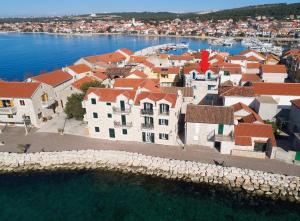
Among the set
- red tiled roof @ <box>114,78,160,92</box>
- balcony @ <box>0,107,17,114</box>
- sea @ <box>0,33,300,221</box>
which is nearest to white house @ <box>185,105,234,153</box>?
sea @ <box>0,33,300,221</box>

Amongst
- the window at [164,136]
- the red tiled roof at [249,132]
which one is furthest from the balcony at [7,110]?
the red tiled roof at [249,132]

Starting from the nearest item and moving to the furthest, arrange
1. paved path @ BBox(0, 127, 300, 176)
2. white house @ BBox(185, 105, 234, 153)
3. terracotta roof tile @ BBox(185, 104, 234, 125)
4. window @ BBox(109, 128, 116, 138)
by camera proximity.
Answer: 1. paved path @ BBox(0, 127, 300, 176)
2. white house @ BBox(185, 105, 234, 153)
3. terracotta roof tile @ BBox(185, 104, 234, 125)
4. window @ BBox(109, 128, 116, 138)

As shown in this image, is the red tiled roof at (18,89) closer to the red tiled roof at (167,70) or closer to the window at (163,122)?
the window at (163,122)

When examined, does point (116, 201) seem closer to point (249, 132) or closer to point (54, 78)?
point (249, 132)

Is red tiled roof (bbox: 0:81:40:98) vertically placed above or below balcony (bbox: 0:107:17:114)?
above

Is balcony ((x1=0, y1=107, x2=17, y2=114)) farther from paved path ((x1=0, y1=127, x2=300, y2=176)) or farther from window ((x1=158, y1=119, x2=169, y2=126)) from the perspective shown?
window ((x1=158, y1=119, x2=169, y2=126))

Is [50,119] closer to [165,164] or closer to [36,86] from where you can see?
Answer: [36,86]

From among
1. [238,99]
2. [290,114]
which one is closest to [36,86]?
[238,99]
